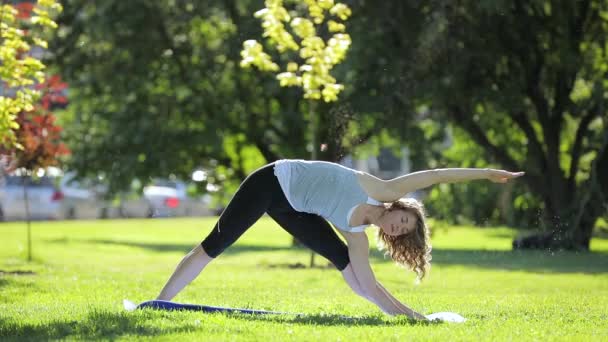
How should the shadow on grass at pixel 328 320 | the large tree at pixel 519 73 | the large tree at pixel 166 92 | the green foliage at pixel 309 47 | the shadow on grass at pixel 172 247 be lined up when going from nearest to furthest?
1. the shadow on grass at pixel 328 320
2. the green foliage at pixel 309 47
3. the large tree at pixel 519 73
4. the shadow on grass at pixel 172 247
5. the large tree at pixel 166 92

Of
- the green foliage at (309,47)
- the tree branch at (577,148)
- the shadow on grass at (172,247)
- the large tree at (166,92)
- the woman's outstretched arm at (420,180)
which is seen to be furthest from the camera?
the large tree at (166,92)

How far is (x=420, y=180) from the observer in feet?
25.5

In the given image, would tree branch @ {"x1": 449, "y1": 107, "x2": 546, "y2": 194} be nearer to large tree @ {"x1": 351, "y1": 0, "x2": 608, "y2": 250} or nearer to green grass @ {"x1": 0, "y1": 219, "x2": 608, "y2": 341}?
→ large tree @ {"x1": 351, "y1": 0, "x2": 608, "y2": 250}

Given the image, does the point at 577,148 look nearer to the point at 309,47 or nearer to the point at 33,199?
the point at 309,47

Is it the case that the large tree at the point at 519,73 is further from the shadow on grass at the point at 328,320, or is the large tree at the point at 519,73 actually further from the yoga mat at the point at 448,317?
the shadow on grass at the point at 328,320

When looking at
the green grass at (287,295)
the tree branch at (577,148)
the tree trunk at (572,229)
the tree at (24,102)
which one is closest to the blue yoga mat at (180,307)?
the green grass at (287,295)

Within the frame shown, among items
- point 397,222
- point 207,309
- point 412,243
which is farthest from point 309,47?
point 397,222

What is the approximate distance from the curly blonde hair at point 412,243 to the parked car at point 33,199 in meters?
27.8

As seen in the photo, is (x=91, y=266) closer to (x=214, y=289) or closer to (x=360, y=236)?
(x=214, y=289)

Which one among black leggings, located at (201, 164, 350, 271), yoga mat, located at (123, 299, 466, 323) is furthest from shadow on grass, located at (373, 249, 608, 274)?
black leggings, located at (201, 164, 350, 271)

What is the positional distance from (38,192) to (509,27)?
21471 mm

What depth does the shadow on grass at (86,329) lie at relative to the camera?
7.25m

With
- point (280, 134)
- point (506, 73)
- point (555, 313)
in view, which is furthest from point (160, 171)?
point (555, 313)

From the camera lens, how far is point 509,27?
20828 millimetres
